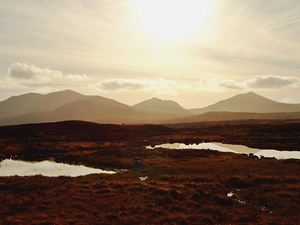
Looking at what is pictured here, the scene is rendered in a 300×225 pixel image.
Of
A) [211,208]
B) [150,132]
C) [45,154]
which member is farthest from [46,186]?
[150,132]

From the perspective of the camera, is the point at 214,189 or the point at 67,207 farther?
the point at 214,189

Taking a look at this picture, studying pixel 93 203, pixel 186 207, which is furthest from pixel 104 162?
pixel 186 207

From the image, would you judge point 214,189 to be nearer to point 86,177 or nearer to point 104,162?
point 86,177

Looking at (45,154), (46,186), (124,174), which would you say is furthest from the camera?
(45,154)

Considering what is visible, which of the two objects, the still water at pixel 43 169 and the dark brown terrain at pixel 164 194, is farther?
the still water at pixel 43 169

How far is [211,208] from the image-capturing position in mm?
23109

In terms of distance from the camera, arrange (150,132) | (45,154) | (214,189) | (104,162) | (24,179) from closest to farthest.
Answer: (214,189)
(24,179)
(104,162)
(45,154)
(150,132)

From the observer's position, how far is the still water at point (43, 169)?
4003 centimetres

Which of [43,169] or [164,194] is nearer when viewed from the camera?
[164,194]

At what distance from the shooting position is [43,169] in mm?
43062

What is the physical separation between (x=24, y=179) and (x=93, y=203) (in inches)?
558

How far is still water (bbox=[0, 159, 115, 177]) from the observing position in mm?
40031

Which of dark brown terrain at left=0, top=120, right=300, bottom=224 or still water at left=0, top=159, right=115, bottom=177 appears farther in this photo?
still water at left=0, top=159, right=115, bottom=177

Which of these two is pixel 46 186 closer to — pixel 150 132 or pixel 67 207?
pixel 67 207
